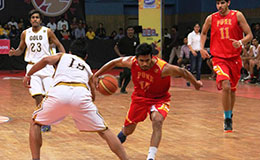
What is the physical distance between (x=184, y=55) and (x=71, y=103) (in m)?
16.2

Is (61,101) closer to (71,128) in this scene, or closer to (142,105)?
(142,105)

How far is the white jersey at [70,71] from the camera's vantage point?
17.9ft

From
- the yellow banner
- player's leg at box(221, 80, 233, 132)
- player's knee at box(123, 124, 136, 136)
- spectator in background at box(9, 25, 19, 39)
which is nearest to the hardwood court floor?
Answer: player's leg at box(221, 80, 233, 132)

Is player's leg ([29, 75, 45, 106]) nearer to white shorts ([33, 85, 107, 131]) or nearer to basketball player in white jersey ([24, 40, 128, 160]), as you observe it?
basketball player in white jersey ([24, 40, 128, 160])

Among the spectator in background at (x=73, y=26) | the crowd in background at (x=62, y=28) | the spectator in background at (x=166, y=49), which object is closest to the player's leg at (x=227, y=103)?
the crowd in background at (x=62, y=28)

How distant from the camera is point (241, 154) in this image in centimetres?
647

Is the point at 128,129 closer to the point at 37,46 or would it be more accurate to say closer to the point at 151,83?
the point at 151,83

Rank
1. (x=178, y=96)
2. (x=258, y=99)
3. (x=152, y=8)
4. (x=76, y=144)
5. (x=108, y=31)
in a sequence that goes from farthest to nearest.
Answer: (x=108, y=31)
(x=152, y=8)
(x=178, y=96)
(x=258, y=99)
(x=76, y=144)

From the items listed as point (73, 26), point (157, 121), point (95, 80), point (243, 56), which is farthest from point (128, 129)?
point (73, 26)

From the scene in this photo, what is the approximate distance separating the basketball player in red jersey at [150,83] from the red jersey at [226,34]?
2251 mm

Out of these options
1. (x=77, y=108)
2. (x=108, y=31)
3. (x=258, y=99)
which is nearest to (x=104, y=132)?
(x=77, y=108)

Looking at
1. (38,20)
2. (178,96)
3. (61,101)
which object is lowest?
(178,96)

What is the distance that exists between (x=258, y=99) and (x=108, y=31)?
18.2 metres

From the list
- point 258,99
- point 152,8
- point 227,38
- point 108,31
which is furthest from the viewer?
point 108,31
